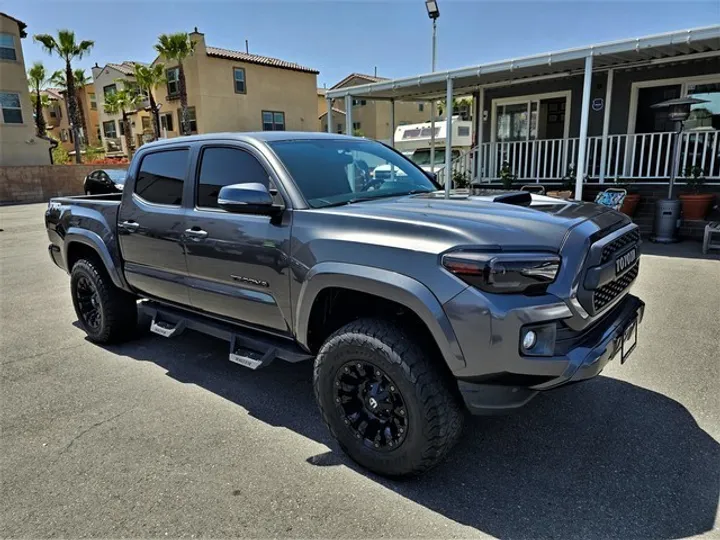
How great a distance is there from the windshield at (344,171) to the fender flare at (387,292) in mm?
555

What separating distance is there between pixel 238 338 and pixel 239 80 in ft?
98.0

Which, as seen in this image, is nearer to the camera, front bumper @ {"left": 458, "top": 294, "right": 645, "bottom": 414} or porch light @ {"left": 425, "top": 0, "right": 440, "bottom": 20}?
front bumper @ {"left": 458, "top": 294, "right": 645, "bottom": 414}

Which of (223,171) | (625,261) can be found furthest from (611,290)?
(223,171)

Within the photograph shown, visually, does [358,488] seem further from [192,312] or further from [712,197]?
[712,197]

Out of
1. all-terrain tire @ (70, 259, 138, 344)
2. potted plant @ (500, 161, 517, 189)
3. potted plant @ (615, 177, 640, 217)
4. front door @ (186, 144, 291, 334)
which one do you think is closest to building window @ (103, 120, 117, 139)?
potted plant @ (500, 161, 517, 189)

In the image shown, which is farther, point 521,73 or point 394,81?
point 394,81

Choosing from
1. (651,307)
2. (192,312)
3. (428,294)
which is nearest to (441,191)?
(428,294)

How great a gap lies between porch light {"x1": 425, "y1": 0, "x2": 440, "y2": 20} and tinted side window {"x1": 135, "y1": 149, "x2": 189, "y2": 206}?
15417 millimetres

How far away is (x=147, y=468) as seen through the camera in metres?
2.87

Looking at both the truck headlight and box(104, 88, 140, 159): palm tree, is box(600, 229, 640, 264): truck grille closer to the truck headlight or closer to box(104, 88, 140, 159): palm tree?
the truck headlight

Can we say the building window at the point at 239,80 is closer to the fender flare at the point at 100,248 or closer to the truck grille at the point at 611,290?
the fender flare at the point at 100,248

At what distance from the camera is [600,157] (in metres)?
12.0

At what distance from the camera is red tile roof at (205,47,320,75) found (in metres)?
29.0

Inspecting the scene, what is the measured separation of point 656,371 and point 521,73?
30.5 ft
